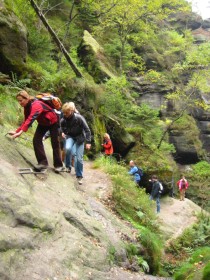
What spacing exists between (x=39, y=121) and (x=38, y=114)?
442 mm

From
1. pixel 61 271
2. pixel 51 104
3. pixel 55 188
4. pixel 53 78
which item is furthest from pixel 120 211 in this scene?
pixel 53 78

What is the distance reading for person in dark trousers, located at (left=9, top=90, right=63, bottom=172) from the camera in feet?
22.7

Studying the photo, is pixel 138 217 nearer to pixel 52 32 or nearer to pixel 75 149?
pixel 75 149

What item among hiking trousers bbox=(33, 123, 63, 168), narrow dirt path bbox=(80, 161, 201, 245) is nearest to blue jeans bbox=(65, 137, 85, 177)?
narrow dirt path bbox=(80, 161, 201, 245)

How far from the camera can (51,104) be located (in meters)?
7.29

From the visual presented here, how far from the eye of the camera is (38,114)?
6.97 meters

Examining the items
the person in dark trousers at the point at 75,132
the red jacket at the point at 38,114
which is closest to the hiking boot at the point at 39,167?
the red jacket at the point at 38,114

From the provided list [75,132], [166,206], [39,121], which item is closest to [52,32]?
[75,132]

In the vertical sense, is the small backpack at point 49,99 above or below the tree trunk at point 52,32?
below

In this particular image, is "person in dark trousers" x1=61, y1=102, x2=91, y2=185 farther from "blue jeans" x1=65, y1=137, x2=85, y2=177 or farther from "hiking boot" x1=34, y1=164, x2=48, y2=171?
"hiking boot" x1=34, y1=164, x2=48, y2=171

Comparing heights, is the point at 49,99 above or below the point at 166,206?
above

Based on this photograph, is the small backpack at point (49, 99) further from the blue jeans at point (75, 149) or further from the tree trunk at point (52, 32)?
the tree trunk at point (52, 32)

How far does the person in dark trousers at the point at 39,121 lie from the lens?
6.91 meters

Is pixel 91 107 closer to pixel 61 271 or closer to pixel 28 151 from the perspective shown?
pixel 28 151
